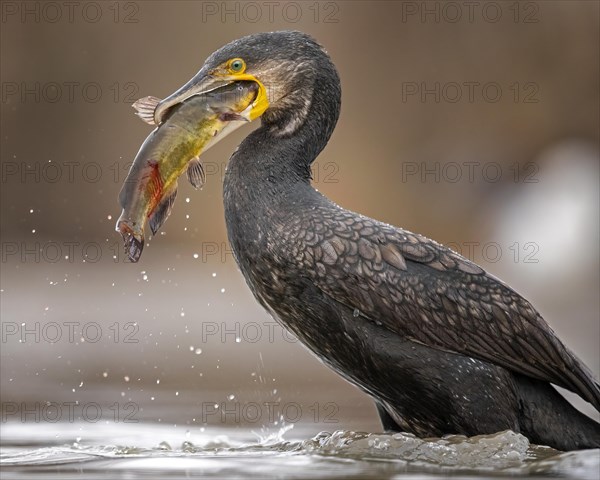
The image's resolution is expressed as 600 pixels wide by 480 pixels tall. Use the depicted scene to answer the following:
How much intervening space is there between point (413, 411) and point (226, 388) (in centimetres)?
344

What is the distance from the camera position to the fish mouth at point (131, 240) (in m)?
5.37

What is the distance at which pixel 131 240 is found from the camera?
5.41 metres

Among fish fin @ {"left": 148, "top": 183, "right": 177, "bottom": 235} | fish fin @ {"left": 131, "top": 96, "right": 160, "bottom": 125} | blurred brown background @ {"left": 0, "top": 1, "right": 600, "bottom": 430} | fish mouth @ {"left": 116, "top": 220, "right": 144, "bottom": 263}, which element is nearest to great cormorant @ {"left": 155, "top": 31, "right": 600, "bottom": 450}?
fish fin @ {"left": 131, "top": 96, "right": 160, "bottom": 125}

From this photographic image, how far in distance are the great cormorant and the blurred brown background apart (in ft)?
31.7

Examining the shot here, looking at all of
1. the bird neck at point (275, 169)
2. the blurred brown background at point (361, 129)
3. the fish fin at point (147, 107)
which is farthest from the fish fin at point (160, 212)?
the blurred brown background at point (361, 129)

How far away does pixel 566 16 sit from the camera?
18078 millimetres

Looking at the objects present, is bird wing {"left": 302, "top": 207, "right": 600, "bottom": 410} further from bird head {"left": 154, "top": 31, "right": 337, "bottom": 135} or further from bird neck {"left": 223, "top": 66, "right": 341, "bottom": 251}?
bird head {"left": 154, "top": 31, "right": 337, "bottom": 135}

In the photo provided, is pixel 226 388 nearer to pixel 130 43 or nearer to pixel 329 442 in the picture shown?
pixel 329 442

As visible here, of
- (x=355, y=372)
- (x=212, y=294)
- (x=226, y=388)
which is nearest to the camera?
(x=355, y=372)

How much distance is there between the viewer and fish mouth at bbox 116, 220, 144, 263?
17.6ft

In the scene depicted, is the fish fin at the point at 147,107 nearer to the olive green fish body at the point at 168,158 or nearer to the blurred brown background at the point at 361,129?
the olive green fish body at the point at 168,158

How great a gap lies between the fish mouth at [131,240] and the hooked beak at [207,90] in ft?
1.73

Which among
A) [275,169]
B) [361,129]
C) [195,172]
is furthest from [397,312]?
[361,129]

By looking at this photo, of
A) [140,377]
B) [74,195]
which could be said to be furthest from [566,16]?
[140,377]
